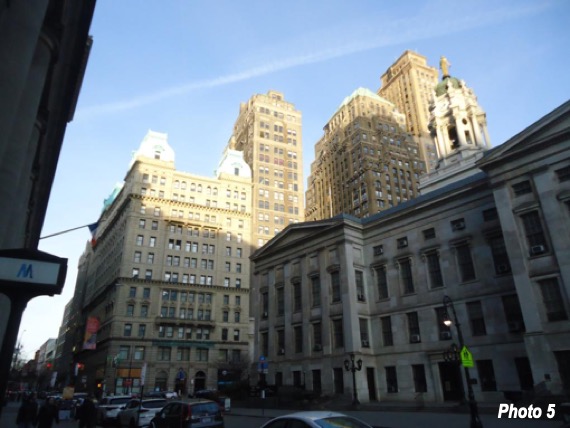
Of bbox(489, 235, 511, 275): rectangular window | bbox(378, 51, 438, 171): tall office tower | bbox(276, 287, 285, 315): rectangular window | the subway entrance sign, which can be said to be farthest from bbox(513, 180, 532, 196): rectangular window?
bbox(378, 51, 438, 171): tall office tower

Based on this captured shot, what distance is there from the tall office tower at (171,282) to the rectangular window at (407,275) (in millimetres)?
43532

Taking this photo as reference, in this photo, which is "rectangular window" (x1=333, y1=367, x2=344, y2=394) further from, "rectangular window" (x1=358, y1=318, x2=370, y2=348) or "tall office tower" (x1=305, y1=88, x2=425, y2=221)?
"tall office tower" (x1=305, y1=88, x2=425, y2=221)

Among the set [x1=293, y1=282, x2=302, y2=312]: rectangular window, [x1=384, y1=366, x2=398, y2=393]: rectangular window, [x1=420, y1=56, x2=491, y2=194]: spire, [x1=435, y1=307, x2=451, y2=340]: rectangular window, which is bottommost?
[x1=384, y1=366, x2=398, y2=393]: rectangular window

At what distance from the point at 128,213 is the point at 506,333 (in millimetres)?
69887

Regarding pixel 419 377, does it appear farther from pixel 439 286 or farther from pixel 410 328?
pixel 439 286

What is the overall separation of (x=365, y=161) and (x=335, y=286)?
68375mm

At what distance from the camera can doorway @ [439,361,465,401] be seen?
3356cm

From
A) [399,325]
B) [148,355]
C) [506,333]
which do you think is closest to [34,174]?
[399,325]

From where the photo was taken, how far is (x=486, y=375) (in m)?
32.4

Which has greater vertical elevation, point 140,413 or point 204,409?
point 204,409

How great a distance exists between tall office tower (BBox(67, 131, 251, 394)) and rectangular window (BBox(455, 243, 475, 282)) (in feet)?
162

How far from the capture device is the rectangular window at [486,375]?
104 feet

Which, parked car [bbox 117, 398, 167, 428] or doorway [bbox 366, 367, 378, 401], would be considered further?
doorway [bbox 366, 367, 378, 401]

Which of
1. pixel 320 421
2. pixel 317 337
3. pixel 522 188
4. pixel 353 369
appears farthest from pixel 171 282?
pixel 320 421
